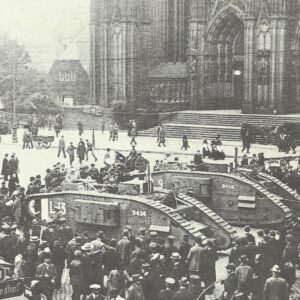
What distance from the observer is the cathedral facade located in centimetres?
4847

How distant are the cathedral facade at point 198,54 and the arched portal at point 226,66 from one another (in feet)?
0.28

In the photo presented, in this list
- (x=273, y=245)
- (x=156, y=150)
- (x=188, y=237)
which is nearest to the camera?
(x=273, y=245)

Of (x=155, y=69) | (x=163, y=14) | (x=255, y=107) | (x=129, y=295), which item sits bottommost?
(x=129, y=295)

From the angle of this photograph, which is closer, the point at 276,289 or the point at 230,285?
the point at 276,289

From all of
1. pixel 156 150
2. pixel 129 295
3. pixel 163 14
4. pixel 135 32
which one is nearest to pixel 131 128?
pixel 156 150

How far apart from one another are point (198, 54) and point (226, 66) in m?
2.84

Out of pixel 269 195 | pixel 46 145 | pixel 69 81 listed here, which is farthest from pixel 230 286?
pixel 69 81

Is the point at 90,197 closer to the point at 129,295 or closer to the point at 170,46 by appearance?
the point at 129,295

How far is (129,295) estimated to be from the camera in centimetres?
1131

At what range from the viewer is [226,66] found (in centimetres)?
5556

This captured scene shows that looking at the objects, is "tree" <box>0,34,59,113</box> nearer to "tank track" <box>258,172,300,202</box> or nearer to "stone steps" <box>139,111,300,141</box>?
"stone steps" <box>139,111,300,141</box>

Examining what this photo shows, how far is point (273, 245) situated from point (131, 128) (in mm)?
34453

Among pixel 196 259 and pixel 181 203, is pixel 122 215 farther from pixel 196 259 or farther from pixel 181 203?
pixel 196 259

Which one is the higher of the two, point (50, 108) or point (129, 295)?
point (50, 108)
